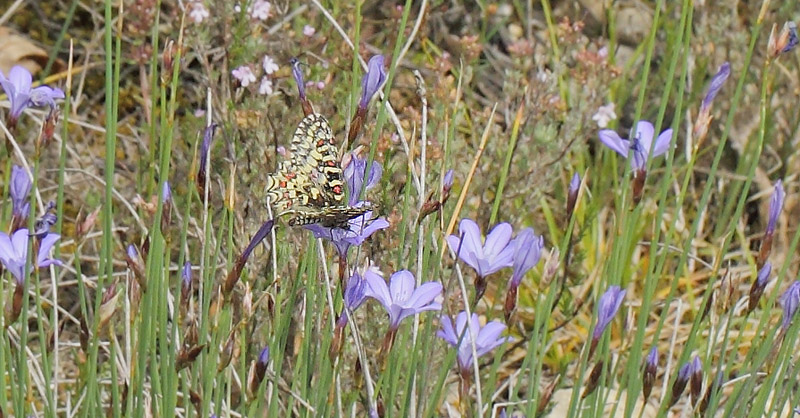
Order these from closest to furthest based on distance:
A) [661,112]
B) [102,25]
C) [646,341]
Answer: [661,112] → [646,341] → [102,25]

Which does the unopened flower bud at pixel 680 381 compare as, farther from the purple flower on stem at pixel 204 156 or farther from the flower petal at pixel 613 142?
the purple flower on stem at pixel 204 156

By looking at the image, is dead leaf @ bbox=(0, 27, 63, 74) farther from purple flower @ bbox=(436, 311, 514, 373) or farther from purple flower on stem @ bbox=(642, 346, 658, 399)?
purple flower on stem @ bbox=(642, 346, 658, 399)

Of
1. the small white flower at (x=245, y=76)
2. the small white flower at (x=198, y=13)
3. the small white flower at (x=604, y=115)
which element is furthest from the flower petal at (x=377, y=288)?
the small white flower at (x=604, y=115)

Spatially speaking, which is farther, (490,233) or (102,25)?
(102,25)

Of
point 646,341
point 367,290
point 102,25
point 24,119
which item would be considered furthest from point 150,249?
point 102,25

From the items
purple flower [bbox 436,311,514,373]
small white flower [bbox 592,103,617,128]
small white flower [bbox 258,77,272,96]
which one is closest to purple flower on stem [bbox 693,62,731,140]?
purple flower [bbox 436,311,514,373]

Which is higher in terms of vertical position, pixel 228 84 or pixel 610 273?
pixel 228 84

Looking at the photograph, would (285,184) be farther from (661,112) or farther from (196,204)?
(196,204)
